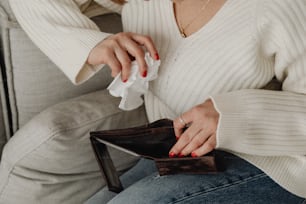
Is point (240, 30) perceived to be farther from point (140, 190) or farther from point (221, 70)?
point (140, 190)

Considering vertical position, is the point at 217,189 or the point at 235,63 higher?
the point at 235,63

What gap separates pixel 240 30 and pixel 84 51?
0.30 meters

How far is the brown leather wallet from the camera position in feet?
2.81

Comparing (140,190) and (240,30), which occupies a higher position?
(240,30)

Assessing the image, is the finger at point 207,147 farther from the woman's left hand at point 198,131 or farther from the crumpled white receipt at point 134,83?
Result: the crumpled white receipt at point 134,83

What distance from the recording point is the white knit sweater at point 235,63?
0.82 metres

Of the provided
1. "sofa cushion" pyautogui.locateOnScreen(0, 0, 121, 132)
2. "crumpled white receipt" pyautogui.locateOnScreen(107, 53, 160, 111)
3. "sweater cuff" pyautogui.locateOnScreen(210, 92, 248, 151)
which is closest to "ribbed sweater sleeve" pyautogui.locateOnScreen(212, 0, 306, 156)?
"sweater cuff" pyautogui.locateOnScreen(210, 92, 248, 151)

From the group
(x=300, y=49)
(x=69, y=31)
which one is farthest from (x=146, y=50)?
(x=300, y=49)

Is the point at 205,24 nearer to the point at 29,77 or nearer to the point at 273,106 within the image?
the point at 273,106

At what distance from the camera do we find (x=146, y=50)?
90cm

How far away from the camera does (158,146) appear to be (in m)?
0.91

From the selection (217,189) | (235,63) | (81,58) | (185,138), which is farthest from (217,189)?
(81,58)

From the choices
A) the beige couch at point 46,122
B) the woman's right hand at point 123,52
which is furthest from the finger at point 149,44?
the beige couch at point 46,122

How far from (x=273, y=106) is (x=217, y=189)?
18cm
